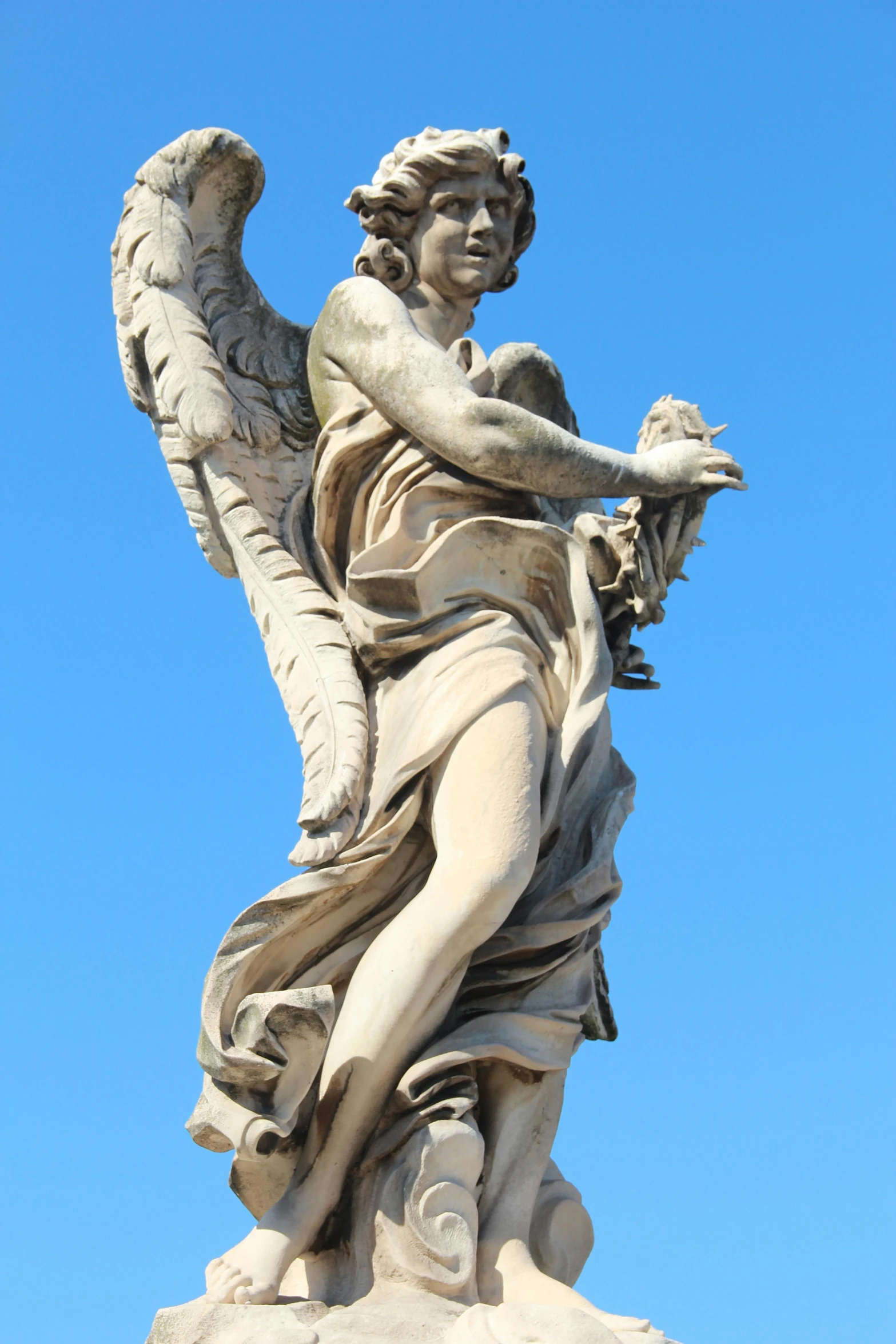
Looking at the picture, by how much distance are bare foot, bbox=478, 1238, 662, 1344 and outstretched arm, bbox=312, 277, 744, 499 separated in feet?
7.87

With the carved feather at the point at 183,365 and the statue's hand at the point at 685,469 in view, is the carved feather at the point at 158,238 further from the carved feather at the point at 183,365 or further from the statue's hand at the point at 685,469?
the statue's hand at the point at 685,469

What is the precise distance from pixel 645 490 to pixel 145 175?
2161 mm

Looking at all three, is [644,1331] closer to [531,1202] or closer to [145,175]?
[531,1202]

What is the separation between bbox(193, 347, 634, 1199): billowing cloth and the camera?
616cm

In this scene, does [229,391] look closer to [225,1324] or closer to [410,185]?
[410,185]

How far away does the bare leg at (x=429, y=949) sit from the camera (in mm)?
6016

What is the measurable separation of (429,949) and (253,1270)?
3.41ft

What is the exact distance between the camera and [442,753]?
6367 millimetres

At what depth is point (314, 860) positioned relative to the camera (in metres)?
6.22

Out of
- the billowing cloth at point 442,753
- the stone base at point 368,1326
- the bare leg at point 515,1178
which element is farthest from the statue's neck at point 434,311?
the stone base at point 368,1326

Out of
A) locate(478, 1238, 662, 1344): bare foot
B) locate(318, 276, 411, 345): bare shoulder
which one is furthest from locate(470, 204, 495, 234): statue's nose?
locate(478, 1238, 662, 1344): bare foot

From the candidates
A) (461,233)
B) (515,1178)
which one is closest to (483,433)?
(461,233)

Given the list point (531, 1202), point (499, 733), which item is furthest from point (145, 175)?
point (531, 1202)

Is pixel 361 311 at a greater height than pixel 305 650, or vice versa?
pixel 361 311
